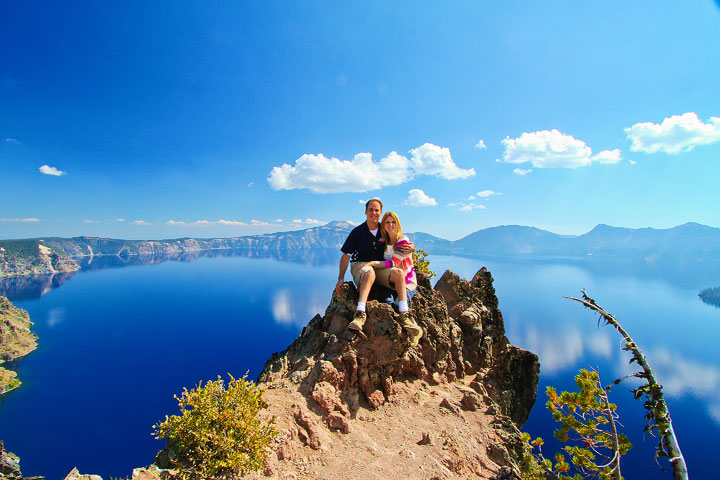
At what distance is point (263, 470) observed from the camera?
6715mm

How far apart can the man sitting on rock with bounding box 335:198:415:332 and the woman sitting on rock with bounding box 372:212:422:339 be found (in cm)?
13

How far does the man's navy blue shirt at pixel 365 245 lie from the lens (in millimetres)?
9641

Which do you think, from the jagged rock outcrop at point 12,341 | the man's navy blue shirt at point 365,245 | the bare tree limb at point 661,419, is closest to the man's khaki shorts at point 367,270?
the man's navy blue shirt at point 365,245

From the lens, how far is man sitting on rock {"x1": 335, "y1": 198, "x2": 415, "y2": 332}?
912 cm

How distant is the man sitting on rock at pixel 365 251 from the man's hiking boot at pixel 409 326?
1214 mm

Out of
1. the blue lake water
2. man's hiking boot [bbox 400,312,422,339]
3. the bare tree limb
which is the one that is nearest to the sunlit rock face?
man's hiking boot [bbox 400,312,422,339]

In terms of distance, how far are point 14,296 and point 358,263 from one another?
9808 inches

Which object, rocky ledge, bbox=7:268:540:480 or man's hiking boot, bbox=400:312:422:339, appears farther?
man's hiking boot, bbox=400:312:422:339

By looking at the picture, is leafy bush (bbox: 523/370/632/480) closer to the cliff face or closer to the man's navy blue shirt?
the cliff face

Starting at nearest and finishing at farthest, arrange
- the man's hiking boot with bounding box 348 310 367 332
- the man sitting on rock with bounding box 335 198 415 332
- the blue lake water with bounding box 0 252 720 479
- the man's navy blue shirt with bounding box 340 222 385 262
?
the man's hiking boot with bounding box 348 310 367 332 < the man sitting on rock with bounding box 335 198 415 332 < the man's navy blue shirt with bounding box 340 222 385 262 < the blue lake water with bounding box 0 252 720 479

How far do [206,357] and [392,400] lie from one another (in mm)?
87846

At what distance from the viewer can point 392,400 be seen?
32.4ft

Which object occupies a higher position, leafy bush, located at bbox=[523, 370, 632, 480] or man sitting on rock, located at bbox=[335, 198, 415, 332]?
man sitting on rock, located at bbox=[335, 198, 415, 332]

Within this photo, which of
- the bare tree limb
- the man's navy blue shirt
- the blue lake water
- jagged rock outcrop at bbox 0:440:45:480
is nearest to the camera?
the bare tree limb
